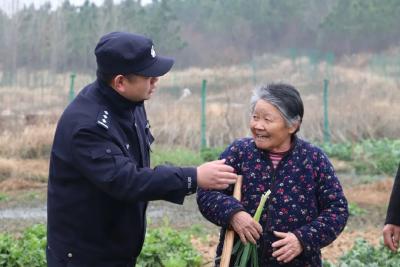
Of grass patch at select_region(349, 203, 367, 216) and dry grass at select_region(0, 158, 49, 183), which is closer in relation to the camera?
grass patch at select_region(349, 203, 367, 216)

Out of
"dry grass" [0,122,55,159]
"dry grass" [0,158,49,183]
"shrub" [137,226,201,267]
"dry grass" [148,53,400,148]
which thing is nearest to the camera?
"shrub" [137,226,201,267]

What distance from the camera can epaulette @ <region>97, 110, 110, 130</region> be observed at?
327 cm

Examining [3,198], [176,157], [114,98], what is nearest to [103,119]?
[114,98]

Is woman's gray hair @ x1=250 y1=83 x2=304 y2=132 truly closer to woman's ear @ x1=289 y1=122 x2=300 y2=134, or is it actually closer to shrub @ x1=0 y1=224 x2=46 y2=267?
woman's ear @ x1=289 y1=122 x2=300 y2=134

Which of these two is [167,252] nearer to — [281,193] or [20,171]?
[281,193]

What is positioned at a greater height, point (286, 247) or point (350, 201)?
point (286, 247)

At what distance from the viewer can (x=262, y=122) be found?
11.8ft

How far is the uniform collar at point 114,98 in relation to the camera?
339 centimetres

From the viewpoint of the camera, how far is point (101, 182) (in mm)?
3205

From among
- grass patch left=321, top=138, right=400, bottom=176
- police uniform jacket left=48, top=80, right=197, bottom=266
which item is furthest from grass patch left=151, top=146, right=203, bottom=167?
police uniform jacket left=48, top=80, right=197, bottom=266

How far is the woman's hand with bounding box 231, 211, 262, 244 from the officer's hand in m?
0.22

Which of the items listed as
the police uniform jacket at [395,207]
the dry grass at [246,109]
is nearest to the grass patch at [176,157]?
the dry grass at [246,109]

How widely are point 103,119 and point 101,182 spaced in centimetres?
29

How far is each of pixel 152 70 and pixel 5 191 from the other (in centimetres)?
1009
